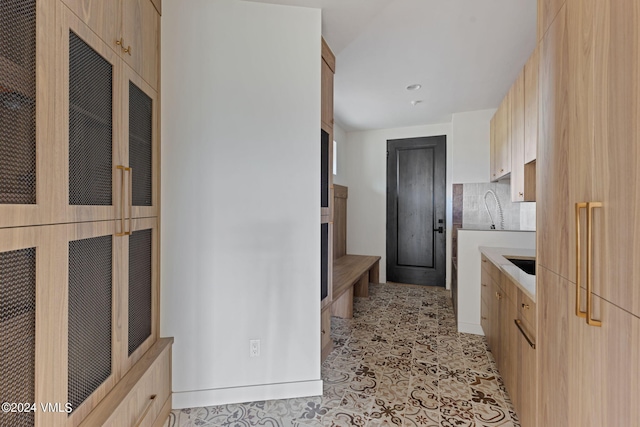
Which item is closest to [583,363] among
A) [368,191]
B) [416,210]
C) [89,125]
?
[89,125]

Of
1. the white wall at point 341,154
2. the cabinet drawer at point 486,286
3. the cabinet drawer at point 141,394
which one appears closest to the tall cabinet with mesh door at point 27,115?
the cabinet drawer at point 141,394

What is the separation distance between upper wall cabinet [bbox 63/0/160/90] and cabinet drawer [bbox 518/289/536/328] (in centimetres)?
227

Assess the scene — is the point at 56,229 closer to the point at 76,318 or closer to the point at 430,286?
the point at 76,318

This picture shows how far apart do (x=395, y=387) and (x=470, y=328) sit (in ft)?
4.37

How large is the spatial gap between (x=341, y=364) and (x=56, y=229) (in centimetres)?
204

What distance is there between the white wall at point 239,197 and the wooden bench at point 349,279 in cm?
81

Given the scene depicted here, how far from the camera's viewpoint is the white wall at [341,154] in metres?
4.70

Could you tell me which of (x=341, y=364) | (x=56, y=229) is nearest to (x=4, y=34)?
(x=56, y=229)

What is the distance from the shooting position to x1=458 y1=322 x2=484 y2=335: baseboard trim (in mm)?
2854

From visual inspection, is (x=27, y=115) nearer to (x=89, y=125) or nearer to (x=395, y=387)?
(x=89, y=125)

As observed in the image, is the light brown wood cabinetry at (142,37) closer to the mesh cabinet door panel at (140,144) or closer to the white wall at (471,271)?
the mesh cabinet door panel at (140,144)

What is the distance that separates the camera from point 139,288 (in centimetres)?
155

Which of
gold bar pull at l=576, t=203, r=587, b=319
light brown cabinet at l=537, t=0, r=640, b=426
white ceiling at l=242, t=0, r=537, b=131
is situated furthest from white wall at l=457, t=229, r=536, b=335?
gold bar pull at l=576, t=203, r=587, b=319

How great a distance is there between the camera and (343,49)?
2443mm
